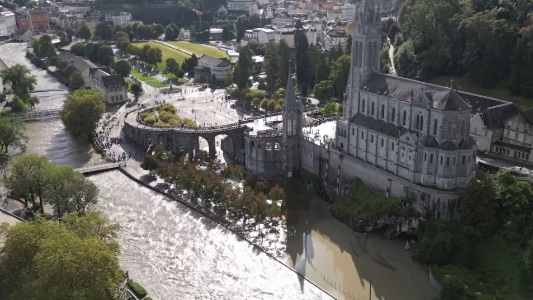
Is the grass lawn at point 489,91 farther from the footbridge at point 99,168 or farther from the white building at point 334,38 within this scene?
the footbridge at point 99,168

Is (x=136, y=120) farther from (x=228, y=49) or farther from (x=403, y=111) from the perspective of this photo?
(x=228, y=49)

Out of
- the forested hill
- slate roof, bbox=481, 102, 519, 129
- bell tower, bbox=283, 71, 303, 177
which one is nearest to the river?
bell tower, bbox=283, 71, 303, 177

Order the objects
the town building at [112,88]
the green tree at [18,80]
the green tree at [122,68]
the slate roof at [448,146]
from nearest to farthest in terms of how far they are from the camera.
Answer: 1. the slate roof at [448,146]
2. the town building at [112,88]
3. the green tree at [18,80]
4. the green tree at [122,68]

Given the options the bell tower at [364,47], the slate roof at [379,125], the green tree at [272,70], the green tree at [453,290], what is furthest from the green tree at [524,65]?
the green tree at [272,70]

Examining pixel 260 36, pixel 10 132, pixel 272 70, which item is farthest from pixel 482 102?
pixel 260 36

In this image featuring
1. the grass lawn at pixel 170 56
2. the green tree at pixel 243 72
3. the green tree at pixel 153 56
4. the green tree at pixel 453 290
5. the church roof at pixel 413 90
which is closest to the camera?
the green tree at pixel 453 290

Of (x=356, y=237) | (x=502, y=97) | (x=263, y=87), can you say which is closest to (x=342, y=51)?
(x=263, y=87)

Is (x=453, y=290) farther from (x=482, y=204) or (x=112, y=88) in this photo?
(x=112, y=88)
